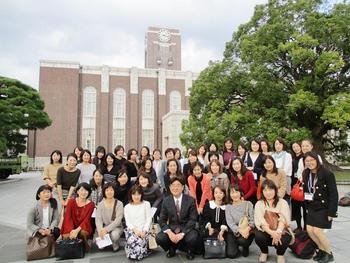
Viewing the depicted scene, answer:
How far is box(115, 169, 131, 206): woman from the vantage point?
513 cm

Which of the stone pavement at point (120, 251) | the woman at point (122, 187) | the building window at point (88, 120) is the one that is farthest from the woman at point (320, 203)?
the building window at point (88, 120)

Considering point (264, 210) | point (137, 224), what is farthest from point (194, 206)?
point (264, 210)

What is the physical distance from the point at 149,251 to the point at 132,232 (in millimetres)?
426

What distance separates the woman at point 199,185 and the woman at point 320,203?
1.46m

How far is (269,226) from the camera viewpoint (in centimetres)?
414

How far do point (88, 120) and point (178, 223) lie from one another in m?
34.5

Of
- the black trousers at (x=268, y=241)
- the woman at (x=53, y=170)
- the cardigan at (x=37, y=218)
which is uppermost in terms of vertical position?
the woman at (x=53, y=170)

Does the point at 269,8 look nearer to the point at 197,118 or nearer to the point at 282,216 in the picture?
the point at 197,118

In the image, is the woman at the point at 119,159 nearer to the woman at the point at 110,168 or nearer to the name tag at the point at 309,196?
the woman at the point at 110,168

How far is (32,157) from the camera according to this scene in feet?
118

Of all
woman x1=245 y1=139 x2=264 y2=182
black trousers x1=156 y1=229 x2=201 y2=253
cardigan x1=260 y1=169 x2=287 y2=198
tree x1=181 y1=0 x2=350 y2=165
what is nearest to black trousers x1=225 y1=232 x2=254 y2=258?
black trousers x1=156 y1=229 x2=201 y2=253

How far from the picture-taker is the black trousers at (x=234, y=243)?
427 cm

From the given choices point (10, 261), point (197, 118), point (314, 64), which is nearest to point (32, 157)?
point (197, 118)

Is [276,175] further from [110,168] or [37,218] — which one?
[37,218]
